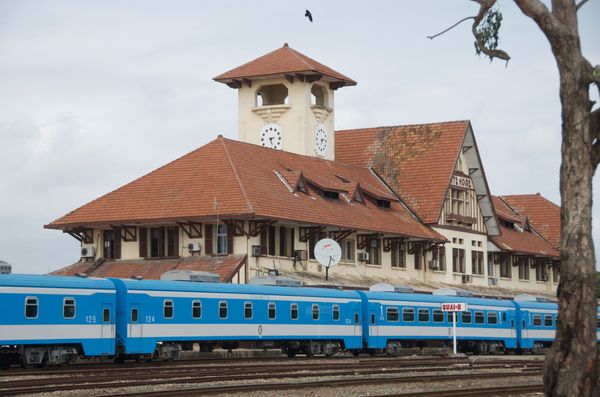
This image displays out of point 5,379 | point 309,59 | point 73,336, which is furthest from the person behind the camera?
point 309,59

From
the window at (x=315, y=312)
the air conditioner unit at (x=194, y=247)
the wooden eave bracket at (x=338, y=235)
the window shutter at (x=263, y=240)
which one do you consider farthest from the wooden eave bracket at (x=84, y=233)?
the window at (x=315, y=312)

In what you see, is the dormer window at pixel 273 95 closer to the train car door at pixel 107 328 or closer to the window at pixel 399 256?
the window at pixel 399 256

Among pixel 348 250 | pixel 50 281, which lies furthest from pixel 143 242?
pixel 50 281

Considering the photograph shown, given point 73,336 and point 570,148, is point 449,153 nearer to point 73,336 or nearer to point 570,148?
point 73,336

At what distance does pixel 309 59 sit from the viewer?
75.7m

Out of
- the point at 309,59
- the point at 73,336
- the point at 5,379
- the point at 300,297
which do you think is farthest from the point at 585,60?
the point at 309,59

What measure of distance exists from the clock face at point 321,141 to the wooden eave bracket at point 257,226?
16.4m

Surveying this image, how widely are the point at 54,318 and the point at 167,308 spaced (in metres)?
5.09

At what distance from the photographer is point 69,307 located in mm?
38344

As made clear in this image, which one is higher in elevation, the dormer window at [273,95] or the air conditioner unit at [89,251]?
the dormer window at [273,95]

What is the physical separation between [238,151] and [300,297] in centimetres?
1943

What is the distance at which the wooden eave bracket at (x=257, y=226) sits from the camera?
59.5 m

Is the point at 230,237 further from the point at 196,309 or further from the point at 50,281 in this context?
the point at 50,281

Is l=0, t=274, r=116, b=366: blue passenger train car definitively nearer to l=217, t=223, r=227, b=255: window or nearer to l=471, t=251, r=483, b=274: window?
l=217, t=223, r=227, b=255: window
